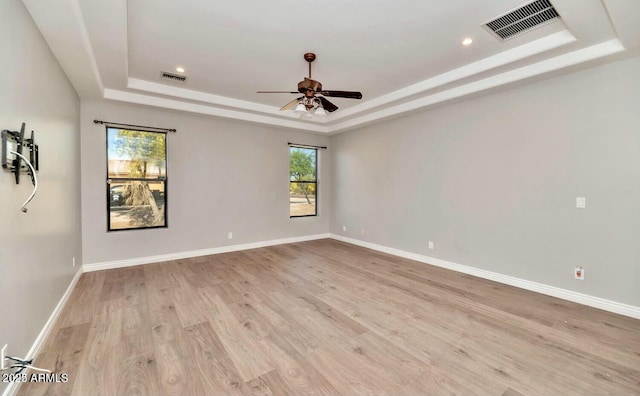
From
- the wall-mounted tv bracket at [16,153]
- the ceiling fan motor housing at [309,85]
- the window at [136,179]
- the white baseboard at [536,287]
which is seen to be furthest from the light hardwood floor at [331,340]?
the ceiling fan motor housing at [309,85]

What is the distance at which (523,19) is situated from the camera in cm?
251

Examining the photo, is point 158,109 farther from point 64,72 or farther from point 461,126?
point 461,126

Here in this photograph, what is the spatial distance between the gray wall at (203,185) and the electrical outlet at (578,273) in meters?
4.65

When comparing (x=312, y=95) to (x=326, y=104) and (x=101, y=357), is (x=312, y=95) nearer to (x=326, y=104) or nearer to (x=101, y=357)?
(x=326, y=104)

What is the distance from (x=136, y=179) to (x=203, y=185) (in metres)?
1.03

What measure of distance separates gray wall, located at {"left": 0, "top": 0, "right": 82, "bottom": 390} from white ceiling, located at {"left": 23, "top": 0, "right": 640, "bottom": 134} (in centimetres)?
29

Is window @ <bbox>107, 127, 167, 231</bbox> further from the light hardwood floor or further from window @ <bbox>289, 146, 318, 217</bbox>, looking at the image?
window @ <bbox>289, 146, 318, 217</bbox>

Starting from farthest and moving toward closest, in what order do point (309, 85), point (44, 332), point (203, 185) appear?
point (203, 185) < point (309, 85) < point (44, 332)

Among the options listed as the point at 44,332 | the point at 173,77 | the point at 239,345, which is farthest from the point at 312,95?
the point at 44,332

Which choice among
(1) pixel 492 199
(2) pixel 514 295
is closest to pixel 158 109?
(1) pixel 492 199

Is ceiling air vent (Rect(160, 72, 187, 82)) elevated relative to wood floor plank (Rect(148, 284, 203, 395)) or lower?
elevated

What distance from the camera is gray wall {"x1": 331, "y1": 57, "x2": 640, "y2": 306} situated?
280 centimetres

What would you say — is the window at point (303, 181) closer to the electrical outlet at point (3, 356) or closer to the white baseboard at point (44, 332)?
the white baseboard at point (44, 332)

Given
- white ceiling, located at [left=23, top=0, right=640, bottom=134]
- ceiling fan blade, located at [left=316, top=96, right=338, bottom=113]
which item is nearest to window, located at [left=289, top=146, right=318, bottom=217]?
white ceiling, located at [left=23, top=0, right=640, bottom=134]
